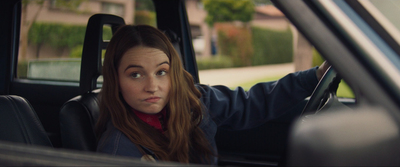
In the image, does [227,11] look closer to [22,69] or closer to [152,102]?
[22,69]

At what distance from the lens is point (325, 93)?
1.38m

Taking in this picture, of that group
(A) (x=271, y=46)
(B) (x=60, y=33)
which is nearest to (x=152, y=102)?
(B) (x=60, y=33)

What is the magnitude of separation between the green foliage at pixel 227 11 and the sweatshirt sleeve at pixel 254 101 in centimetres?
1308

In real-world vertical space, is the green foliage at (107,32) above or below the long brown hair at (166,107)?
above

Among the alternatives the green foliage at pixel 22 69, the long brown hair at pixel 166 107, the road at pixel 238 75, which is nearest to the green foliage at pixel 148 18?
the long brown hair at pixel 166 107

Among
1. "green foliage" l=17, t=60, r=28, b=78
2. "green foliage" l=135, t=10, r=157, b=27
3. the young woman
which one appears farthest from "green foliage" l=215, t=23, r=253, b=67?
the young woman

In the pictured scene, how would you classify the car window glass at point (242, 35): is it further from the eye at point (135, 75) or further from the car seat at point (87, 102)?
the eye at point (135, 75)

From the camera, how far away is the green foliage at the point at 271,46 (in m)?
14.1

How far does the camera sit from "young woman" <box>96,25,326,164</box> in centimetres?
130

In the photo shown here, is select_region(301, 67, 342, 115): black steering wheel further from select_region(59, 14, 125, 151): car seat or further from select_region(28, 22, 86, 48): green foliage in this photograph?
select_region(28, 22, 86, 48): green foliage

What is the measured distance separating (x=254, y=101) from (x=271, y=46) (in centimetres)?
1329

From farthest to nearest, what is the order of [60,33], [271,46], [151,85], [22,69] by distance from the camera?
[271,46], [60,33], [22,69], [151,85]

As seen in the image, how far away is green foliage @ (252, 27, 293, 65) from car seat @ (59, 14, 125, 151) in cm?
1218

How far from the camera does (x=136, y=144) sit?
1.30 m
